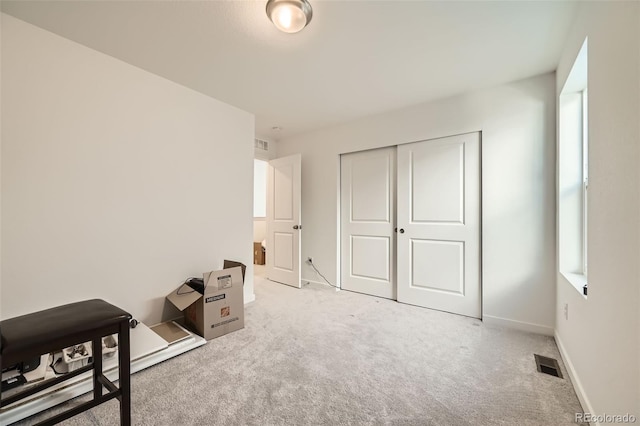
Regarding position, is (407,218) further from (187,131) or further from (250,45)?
(187,131)

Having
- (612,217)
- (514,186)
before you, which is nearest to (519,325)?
(514,186)

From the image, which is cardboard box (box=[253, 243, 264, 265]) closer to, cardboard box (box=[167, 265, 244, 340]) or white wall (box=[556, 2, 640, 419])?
cardboard box (box=[167, 265, 244, 340])

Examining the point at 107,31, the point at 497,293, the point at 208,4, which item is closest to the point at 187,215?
the point at 107,31

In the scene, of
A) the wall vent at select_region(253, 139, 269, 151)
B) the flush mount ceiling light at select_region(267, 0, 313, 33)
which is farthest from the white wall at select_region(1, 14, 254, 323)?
the flush mount ceiling light at select_region(267, 0, 313, 33)

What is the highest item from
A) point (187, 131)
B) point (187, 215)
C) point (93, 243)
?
point (187, 131)

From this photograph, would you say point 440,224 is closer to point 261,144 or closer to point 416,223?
point 416,223

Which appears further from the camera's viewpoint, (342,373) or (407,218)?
(407,218)

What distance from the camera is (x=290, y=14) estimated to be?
154 cm

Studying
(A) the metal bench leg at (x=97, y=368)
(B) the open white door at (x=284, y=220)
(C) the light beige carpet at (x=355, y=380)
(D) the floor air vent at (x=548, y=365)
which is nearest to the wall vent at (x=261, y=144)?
(B) the open white door at (x=284, y=220)

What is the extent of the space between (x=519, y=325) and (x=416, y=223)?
1341 millimetres

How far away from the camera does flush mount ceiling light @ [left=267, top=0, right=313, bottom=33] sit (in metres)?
1.49

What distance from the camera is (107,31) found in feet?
5.91

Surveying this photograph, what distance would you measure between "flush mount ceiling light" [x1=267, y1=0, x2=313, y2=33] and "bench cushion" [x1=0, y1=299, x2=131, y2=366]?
6.15 ft

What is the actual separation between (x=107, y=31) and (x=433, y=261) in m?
3.51
